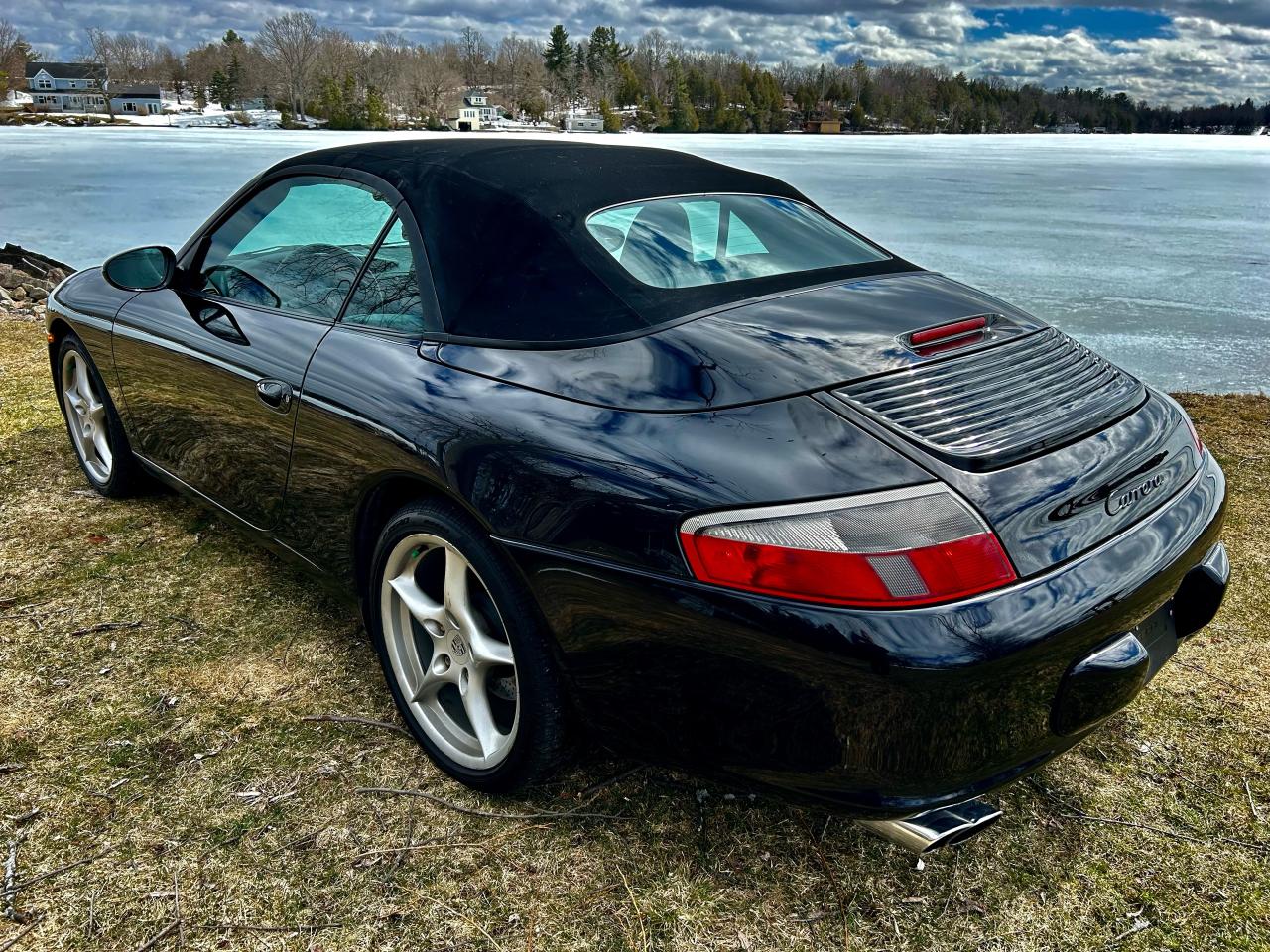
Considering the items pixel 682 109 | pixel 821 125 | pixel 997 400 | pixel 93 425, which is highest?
pixel 682 109

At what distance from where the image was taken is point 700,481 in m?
1.65

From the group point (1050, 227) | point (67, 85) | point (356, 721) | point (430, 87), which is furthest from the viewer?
point (67, 85)

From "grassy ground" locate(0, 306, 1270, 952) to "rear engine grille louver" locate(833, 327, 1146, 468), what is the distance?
735mm

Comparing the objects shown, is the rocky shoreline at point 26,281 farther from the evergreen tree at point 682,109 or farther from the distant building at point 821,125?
the distant building at point 821,125

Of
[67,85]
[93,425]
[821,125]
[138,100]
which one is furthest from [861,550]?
[67,85]

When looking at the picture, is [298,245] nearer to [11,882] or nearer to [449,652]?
[449,652]

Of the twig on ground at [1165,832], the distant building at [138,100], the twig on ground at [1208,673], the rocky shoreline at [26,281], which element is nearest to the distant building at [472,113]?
the distant building at [138,100]

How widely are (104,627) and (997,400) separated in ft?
8.83

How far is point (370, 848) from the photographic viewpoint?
2062 millimetres

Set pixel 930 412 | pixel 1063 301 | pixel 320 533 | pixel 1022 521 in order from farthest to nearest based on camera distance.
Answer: pixel 1063 301, pixel 320 533, pixel 930 412, pixel 1022 521

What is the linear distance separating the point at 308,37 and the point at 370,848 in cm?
10266

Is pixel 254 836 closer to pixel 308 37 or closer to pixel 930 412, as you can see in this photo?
pixel 930 412

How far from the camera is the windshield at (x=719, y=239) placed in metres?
2.20

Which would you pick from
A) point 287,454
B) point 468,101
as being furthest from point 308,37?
point 287,454
